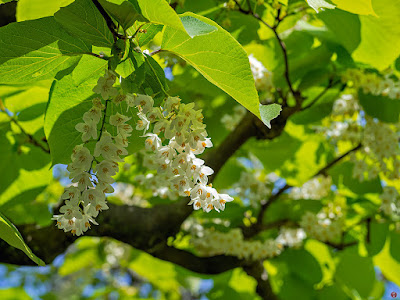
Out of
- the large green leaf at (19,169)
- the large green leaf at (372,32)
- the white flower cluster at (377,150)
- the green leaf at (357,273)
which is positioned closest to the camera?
the large green leaf at (372,32)

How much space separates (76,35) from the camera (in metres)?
0.73

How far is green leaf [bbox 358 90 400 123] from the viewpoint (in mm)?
1818

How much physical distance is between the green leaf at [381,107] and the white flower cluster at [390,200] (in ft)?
1.52

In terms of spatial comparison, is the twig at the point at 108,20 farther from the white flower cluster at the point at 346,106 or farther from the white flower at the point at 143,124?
the white flower cluster at the point at 346,106

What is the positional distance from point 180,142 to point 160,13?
24 centimetres

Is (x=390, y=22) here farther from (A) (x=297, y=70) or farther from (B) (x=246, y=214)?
(B) (x=246, y=214)

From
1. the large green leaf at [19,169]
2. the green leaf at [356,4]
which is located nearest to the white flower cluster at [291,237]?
the large green leaf at [19,169]

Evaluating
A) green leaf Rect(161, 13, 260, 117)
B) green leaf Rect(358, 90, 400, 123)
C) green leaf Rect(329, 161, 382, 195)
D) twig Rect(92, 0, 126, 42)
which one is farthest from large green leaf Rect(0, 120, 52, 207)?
green leaf Rect(329, 161, 382, 195)

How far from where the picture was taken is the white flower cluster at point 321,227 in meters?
2.30

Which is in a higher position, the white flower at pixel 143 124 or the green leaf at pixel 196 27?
the green leaf at pixel 196 27

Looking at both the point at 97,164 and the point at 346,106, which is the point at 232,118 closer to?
the point at 346,106

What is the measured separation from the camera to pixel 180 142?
770 mm

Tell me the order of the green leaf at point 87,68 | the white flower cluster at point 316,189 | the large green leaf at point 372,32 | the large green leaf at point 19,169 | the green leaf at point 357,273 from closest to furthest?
the green leaf at point 87,68
the large green leaf at point 372,32
the large green leaf at point 19,169
the green leaf at point 357,273
the white flower cluster at point 316,189

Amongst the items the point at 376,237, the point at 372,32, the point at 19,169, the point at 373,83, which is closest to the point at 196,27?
the point at 372,32
